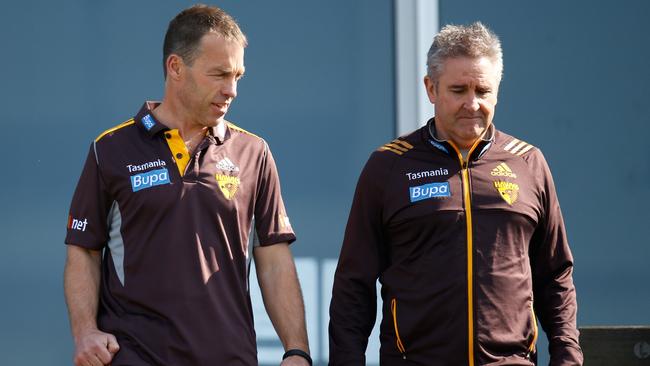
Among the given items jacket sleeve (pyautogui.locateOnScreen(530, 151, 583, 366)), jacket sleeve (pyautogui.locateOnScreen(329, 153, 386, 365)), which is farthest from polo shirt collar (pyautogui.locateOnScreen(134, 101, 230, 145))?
jacket sleeve (pyautogui.locateOnScreen(530, 151, 583, 366))

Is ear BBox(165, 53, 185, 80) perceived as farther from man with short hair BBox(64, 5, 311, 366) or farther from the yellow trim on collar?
the yellow trim on collar

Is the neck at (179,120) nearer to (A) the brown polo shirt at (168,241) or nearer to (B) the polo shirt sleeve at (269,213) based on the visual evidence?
(A) the brown polo shirt at (168,241)

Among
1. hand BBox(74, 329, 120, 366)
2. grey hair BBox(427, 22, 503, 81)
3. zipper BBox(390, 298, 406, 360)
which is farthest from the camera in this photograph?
grey hair BBox(427, 22, 503, 81)

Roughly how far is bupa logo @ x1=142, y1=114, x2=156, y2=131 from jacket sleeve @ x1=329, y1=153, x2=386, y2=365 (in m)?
0.69

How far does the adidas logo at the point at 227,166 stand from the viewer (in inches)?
139

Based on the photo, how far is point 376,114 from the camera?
5180 millimetres

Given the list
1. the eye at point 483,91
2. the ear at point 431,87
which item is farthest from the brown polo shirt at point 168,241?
the eye at point 483,91

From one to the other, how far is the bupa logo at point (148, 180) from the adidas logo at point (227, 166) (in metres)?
0.18

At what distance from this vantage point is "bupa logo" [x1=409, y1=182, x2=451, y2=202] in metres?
3.48

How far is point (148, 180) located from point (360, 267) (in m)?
0.72

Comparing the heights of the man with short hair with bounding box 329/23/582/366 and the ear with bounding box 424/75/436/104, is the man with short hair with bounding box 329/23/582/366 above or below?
below

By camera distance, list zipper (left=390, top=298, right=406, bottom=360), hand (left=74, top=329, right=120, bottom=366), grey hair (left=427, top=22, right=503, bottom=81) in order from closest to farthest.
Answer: hand (left=74, top=329, right=120, bottom=366), zipper (left=390, top=298, right=406, bottom=360), grey hair (left=427, top=22, right=503, bottom=81)

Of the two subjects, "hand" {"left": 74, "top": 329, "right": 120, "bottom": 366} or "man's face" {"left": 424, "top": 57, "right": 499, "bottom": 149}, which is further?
"man's face" {"left": 424, "top": 57, "right": 499, "bottom": 149}

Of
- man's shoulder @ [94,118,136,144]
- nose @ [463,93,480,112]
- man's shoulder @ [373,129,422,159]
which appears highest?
nose @ [463,93,480,112]
